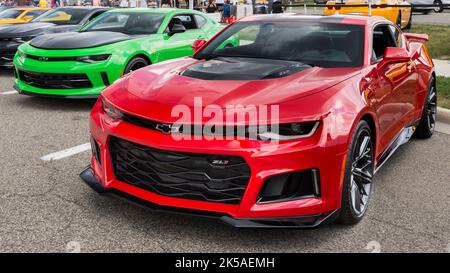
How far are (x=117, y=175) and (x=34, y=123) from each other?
3.25m

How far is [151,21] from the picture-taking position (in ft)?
25.8

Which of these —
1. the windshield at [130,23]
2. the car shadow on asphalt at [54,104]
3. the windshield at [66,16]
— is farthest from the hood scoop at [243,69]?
the windshield at [66,16]

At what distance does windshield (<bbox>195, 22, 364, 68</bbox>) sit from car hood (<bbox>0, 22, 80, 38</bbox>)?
5819mm

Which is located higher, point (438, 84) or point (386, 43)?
point (386, 43)

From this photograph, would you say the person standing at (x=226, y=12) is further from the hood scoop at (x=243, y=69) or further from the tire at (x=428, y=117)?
the hood scoop at (x=243, y=69)

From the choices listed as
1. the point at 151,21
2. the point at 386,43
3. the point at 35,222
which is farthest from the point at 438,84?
the point at 35,222

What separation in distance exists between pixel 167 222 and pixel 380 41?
2.69 m

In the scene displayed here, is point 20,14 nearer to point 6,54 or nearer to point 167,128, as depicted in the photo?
point 6,54

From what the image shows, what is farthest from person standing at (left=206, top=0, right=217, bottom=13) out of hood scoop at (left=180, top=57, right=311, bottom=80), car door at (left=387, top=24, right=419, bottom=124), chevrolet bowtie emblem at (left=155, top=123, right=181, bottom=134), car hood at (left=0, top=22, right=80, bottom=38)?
chevrolet bowtie emblem at (left=155, top=123, right=181, bottom=134)

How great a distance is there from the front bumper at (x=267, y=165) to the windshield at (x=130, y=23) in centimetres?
495

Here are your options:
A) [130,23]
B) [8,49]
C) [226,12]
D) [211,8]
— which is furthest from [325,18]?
[211,8]

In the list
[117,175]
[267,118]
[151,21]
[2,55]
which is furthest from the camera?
[2,55]

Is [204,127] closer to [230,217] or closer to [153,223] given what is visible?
[230,217]

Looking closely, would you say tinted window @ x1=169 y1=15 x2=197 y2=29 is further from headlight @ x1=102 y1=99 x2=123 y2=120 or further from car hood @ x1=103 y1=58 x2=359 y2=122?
headlight @ x1=102 y1=99 x2=123 y2=120
